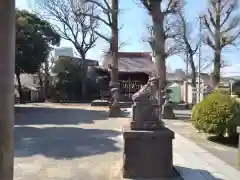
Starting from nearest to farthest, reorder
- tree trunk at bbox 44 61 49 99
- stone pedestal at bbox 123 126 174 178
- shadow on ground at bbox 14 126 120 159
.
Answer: stone pedestal at bbox 123 126 174 178, shadow on ground at bbox 14 126 120 159, tree trunk at bbox 44 61 49 99

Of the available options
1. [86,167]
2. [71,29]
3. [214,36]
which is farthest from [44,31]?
[86,167]

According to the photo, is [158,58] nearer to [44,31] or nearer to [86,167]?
[86,167]

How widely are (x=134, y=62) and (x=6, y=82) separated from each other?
116 feet

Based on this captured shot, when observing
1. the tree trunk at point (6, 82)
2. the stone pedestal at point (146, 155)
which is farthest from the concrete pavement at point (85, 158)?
the tree trunk at point (6, 82)

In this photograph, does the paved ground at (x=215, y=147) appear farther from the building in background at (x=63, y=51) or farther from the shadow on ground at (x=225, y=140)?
the building in background at (x=63, y=51)

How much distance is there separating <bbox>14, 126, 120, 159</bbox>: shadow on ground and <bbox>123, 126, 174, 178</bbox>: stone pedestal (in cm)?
227

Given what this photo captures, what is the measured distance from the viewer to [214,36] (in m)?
27.1

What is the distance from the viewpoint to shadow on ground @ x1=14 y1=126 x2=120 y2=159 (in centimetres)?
870

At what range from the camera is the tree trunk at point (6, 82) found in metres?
2.47

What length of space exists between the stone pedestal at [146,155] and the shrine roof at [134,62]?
28631mm

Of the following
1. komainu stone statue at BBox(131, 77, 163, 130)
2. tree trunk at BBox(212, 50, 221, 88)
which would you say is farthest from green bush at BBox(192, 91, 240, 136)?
tree trunk at BBox(212, 50, 221, 88)

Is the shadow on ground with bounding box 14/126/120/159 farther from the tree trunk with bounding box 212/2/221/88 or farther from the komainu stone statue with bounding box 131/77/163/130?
the tree trunk with bounding box 212/2/221/88

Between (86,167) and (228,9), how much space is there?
23.6 meters

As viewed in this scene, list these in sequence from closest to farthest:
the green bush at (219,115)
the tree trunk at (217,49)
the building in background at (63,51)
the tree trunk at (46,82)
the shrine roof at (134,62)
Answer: the green bush at (219,115) < the tree trunk at (217,49) < the shrine roof at (134,62) < the tree trunk at (46,82) < the building in background at (63,51)
